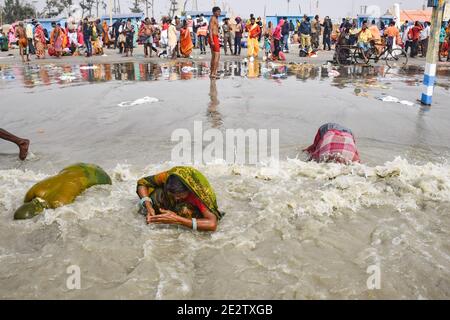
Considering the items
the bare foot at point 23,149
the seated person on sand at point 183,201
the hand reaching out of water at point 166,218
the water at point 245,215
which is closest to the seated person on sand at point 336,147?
the water at point 245,215

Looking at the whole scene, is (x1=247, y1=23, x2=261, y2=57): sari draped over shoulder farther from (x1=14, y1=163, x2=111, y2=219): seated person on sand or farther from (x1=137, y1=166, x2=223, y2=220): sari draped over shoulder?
(x1=137, y1=166, x2=223, y2=220): sari draped over shoulder

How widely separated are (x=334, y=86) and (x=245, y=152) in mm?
6080

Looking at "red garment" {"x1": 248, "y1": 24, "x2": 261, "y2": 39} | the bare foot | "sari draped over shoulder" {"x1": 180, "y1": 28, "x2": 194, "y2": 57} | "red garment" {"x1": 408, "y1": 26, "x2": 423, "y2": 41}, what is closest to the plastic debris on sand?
the bare foot

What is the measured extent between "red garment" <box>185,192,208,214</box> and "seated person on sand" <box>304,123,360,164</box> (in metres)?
2.18

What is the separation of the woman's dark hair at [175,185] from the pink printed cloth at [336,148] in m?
2.35

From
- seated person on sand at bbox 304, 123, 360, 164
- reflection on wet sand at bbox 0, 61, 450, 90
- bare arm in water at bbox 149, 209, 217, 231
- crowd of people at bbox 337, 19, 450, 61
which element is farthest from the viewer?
crowd of people at bbox 337, 19, 450, 61

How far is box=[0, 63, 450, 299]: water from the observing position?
9.36 feet

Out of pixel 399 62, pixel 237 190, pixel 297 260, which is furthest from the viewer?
pixel 399 62

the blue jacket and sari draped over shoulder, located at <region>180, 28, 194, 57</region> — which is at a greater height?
the blue jacket

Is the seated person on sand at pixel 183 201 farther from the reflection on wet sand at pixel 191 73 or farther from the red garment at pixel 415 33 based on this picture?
the red garment at pixel 415 33
